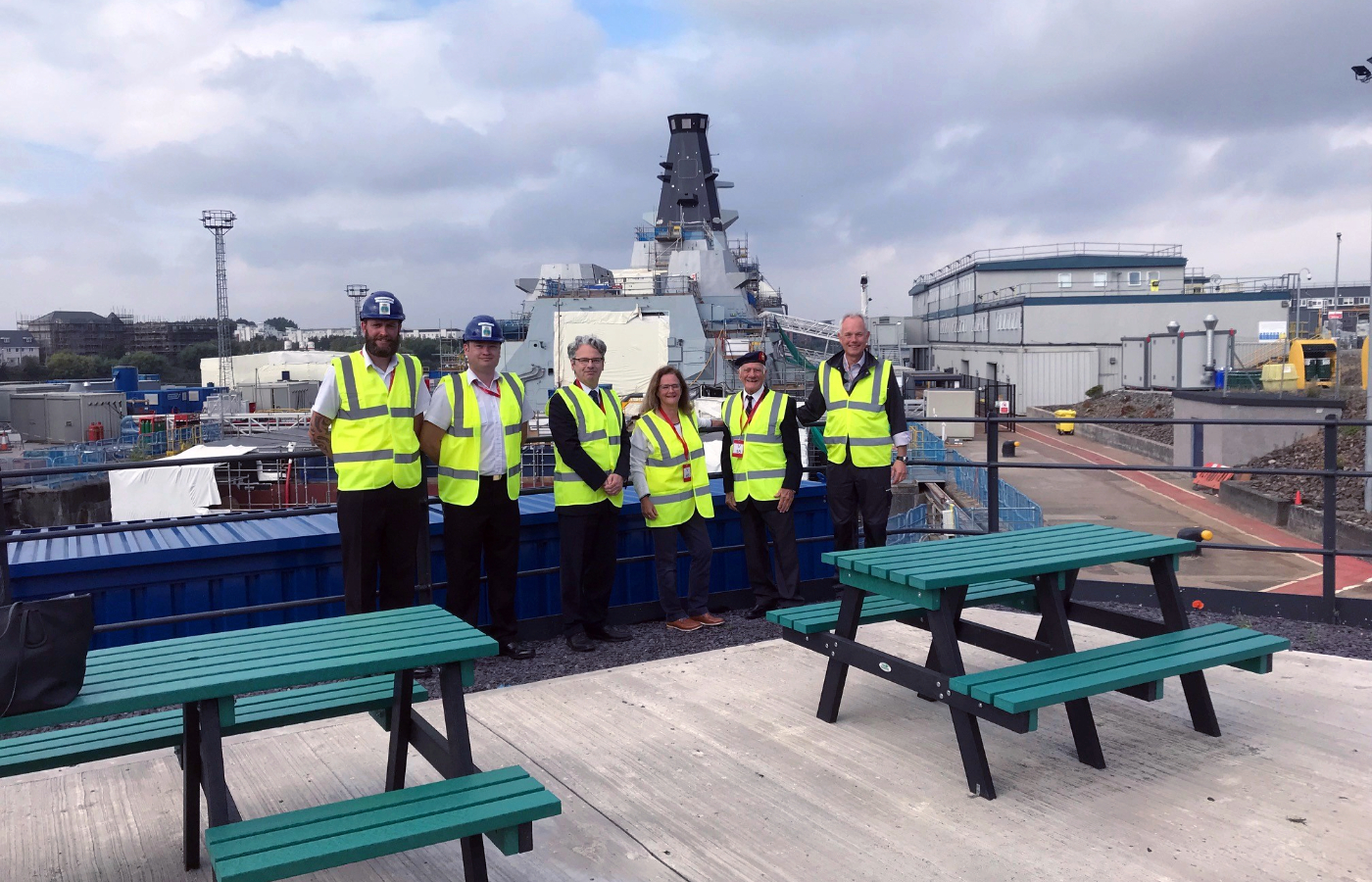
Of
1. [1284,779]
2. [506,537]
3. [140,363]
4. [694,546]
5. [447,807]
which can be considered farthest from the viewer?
[140,363]

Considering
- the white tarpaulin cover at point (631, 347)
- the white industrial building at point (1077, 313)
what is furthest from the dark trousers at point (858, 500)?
the white industrial building at point (1077, 313)

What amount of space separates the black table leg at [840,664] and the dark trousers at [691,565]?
1783mm

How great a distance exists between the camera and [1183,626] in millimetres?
4395

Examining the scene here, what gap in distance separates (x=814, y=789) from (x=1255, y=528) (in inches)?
754

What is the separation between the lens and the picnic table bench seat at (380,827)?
2.45 metres

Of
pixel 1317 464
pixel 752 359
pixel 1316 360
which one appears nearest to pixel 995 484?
pixel 752 359

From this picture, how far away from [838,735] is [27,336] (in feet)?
312

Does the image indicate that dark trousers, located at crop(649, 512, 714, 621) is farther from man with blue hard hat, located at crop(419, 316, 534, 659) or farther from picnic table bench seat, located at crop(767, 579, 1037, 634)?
picnic table bench seat, located at crop(767, 579, 1037, 634)

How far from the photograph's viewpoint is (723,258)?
44.1 m

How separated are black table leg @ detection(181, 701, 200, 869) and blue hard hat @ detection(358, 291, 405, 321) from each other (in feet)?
6.97

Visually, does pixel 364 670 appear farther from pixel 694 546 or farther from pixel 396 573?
pixel 694 546

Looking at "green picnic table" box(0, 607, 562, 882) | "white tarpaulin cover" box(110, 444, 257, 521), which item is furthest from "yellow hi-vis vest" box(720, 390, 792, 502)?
"white tarpaulin cover" box(110, 444, 257, 521)

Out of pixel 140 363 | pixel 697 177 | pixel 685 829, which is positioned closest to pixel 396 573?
pixel 685 829

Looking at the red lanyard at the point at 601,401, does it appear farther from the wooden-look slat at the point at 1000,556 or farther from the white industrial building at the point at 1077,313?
the white industrial building at the point at 1077,313
